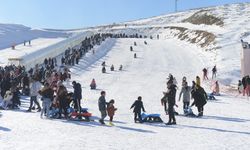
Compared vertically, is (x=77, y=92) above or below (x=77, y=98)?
above

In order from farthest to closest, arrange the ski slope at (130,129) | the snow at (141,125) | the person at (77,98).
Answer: the person at (77,98) < the snow at (141,125) < the ski slope at (130,129)

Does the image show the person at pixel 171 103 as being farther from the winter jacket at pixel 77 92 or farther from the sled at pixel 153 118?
the winter jacket at pixel 77 92

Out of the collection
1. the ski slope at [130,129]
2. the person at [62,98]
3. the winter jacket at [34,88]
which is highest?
the winter jacket at [34,88]

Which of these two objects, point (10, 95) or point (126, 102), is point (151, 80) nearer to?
point (126, 102)

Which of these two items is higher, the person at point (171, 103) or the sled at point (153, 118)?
the person at point (171, 103)

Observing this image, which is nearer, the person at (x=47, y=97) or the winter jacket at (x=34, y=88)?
the person at (x=47, y=97)

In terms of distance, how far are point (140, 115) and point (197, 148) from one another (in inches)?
205

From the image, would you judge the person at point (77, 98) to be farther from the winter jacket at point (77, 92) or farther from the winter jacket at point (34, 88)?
the winter jacket at point (34, 88)

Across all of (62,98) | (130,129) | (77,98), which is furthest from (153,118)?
(62,98)

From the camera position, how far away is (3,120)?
62.7 ft

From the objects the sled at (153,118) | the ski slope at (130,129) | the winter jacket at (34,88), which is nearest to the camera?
the ski slope at (130,129)

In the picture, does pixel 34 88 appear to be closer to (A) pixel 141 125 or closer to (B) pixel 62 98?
(B) pixel 62 98

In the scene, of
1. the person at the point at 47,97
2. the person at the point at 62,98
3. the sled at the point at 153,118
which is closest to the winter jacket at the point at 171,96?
the sled at the point at 153,118

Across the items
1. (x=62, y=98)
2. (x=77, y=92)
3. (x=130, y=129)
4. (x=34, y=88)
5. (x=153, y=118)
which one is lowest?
(x=130, y=129)
